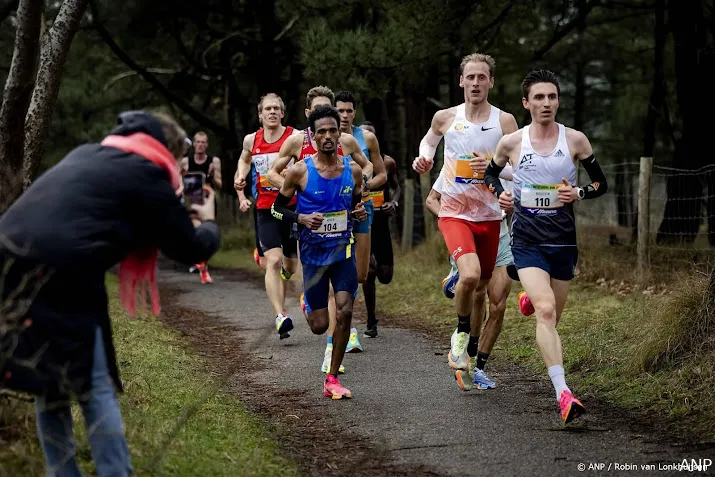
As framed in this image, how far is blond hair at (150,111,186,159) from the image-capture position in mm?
4569

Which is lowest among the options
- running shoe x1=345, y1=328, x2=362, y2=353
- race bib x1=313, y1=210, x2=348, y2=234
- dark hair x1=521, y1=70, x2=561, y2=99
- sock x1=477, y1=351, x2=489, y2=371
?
running shoe x1=345, y1=328, x2=362, y2=353

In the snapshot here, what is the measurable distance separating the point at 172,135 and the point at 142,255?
20.4 inches

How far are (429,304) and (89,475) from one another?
840cm

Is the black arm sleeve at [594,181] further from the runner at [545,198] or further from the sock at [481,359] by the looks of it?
the sock at [481,359]

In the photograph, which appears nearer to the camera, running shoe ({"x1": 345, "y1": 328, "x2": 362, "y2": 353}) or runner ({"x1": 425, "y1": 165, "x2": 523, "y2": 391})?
runner ({"x1": 425, "y1": 165, "x2": 523, "y2": 391})

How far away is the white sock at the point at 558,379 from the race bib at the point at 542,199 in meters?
1.01

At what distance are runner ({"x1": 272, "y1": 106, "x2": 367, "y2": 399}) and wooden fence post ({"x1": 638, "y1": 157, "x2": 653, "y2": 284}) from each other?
5772mm

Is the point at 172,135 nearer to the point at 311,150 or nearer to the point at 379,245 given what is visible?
the point at 311,150

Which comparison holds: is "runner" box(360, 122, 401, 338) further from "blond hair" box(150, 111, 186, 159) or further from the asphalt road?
"blond hair" box(150, 111, 186, 159)

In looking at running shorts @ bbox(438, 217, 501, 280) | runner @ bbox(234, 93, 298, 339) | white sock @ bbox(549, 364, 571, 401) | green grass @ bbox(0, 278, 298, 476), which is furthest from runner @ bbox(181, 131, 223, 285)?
white sock @ bbox(549, 364, 571, 401)

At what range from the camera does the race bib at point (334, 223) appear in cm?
798

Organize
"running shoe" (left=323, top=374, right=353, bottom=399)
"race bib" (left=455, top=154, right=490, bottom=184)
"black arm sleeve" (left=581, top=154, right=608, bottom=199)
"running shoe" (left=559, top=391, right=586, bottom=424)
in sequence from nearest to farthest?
"running shoe" (left=559, top=391, right=586, bottom=424) < "black arm sleeve" (left=581, top=154, right=608, bottom=199) < "running shoe" (left=323, top=374, right=353, bottom=399) < "race bib" (left=455, top=154, right=490, bottom=184)

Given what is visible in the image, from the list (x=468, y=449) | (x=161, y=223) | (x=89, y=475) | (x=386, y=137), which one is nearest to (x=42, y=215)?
(x=161, y=223)

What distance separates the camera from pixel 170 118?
4.70 m
